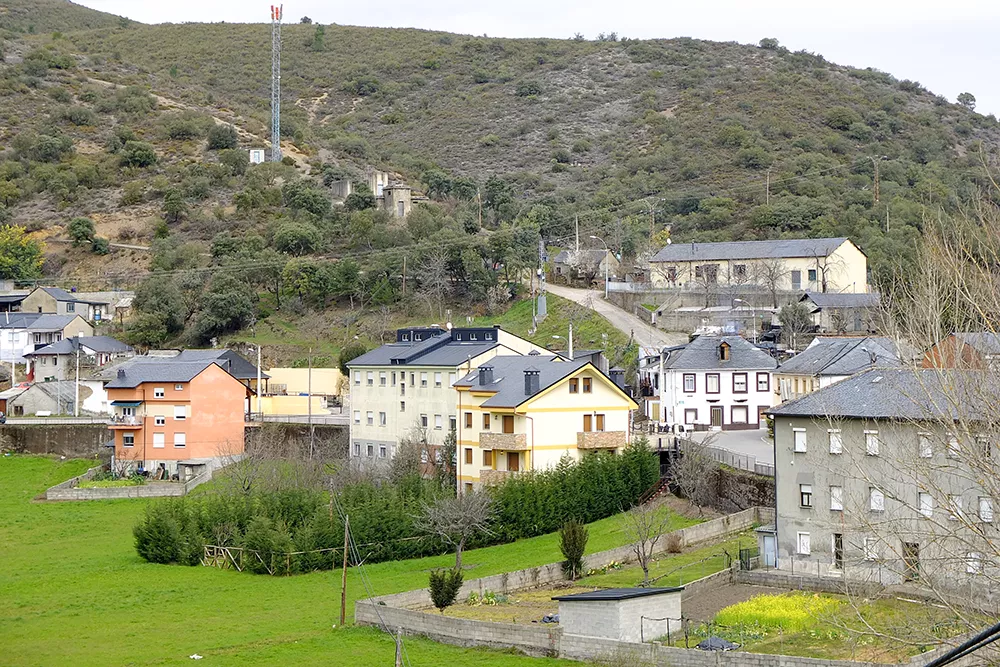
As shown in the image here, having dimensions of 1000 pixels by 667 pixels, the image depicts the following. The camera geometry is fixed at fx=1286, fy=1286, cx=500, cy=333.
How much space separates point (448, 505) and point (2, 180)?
83.4m

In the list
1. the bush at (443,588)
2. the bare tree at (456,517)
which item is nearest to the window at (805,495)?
the bush at (443,588)

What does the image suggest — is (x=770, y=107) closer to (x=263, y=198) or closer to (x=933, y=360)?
(x=263, y=198)

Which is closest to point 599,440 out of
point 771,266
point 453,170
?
point 771,266

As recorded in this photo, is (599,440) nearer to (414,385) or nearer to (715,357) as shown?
(414,385)

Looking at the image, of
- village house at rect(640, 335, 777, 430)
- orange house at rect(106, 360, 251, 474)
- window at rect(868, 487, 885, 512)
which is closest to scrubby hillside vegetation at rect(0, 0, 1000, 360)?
village house at rect(640, 335, 777, 430)

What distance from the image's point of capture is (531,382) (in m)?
51.9

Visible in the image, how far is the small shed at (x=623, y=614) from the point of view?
31.4m

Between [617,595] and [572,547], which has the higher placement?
[572,547]

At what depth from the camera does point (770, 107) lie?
502ft

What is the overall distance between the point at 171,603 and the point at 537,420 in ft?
56.9

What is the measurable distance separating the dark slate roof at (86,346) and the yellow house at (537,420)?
35618mm

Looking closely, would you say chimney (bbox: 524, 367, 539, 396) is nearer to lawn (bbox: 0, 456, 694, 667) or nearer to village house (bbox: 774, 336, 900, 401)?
lawn (bbox: 0, 456, 694, 667)

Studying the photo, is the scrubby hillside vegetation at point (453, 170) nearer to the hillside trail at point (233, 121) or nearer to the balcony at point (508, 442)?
the hillside trail at point (233, 121)

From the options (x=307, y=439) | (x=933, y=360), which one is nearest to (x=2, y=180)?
(x=307, y=439)
